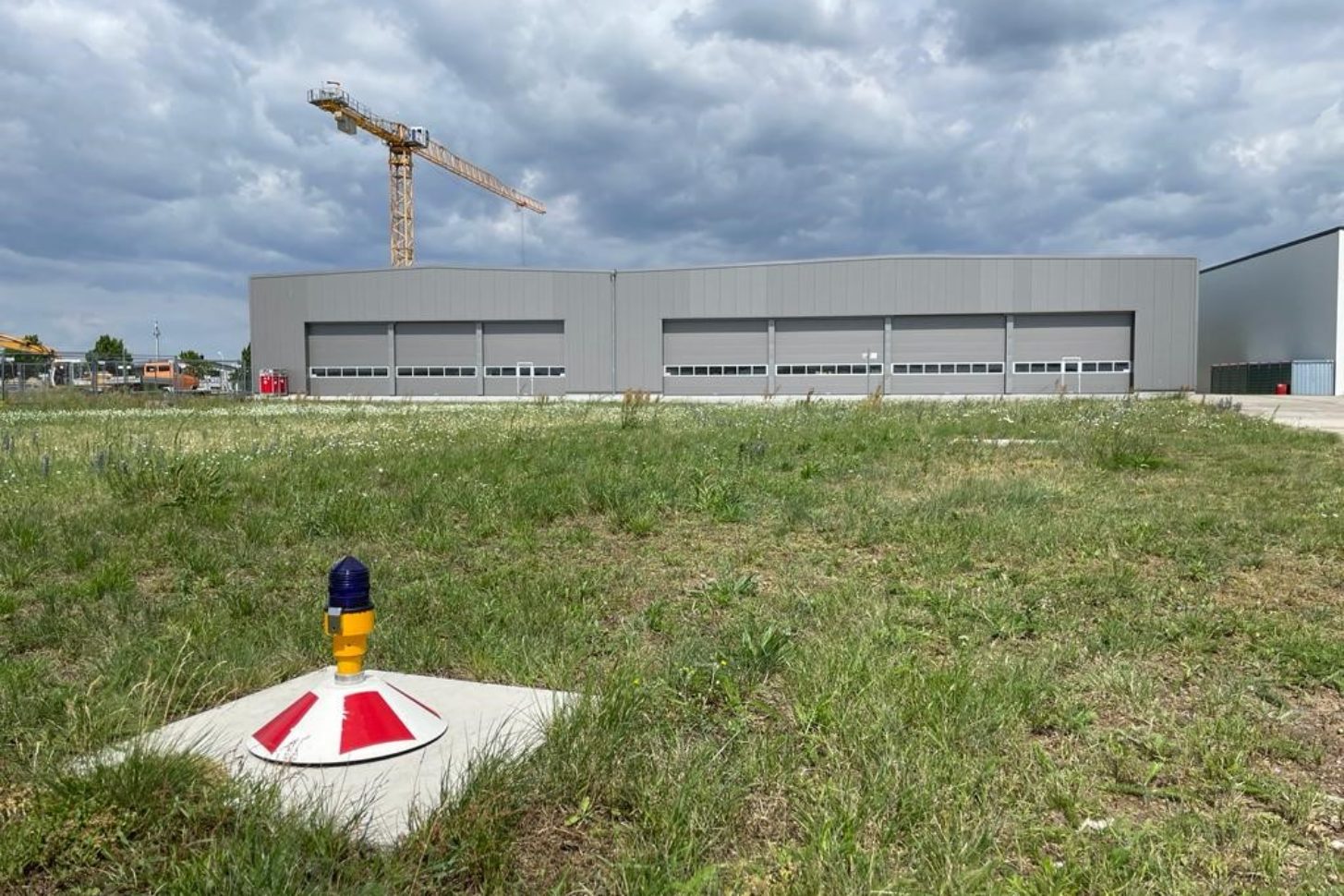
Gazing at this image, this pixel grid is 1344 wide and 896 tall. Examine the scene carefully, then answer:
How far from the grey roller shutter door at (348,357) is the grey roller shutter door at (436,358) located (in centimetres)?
99

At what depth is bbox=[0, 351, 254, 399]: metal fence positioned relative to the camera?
91.7 ft

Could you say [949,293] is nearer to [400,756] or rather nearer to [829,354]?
[829,354]

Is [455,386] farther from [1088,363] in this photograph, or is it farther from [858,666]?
[858,666]

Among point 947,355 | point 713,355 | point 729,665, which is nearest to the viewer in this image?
point 729,665

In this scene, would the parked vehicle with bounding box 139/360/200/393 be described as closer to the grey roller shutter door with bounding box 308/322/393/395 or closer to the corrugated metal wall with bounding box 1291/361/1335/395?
the grey roller shutter door with bounding box 308/322/393/395

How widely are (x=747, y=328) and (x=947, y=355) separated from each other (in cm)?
977

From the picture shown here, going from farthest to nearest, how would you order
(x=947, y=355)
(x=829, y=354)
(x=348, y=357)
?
(x=348, y=357) < (x=829, y=354) < (x=947, y=355)

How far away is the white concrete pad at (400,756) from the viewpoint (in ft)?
7.40

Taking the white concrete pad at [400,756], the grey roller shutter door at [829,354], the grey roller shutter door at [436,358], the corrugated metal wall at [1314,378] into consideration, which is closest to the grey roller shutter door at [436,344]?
the grey roller shutter door at [436,358]

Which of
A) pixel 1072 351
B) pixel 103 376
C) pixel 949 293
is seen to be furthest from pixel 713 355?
pixel 103 376

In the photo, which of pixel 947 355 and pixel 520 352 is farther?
pixel 520 352

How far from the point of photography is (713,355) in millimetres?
42344

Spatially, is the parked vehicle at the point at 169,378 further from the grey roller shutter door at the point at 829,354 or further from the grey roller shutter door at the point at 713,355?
the grey roller shutter door at the point at 829,354

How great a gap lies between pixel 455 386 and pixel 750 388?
50.9 feet
